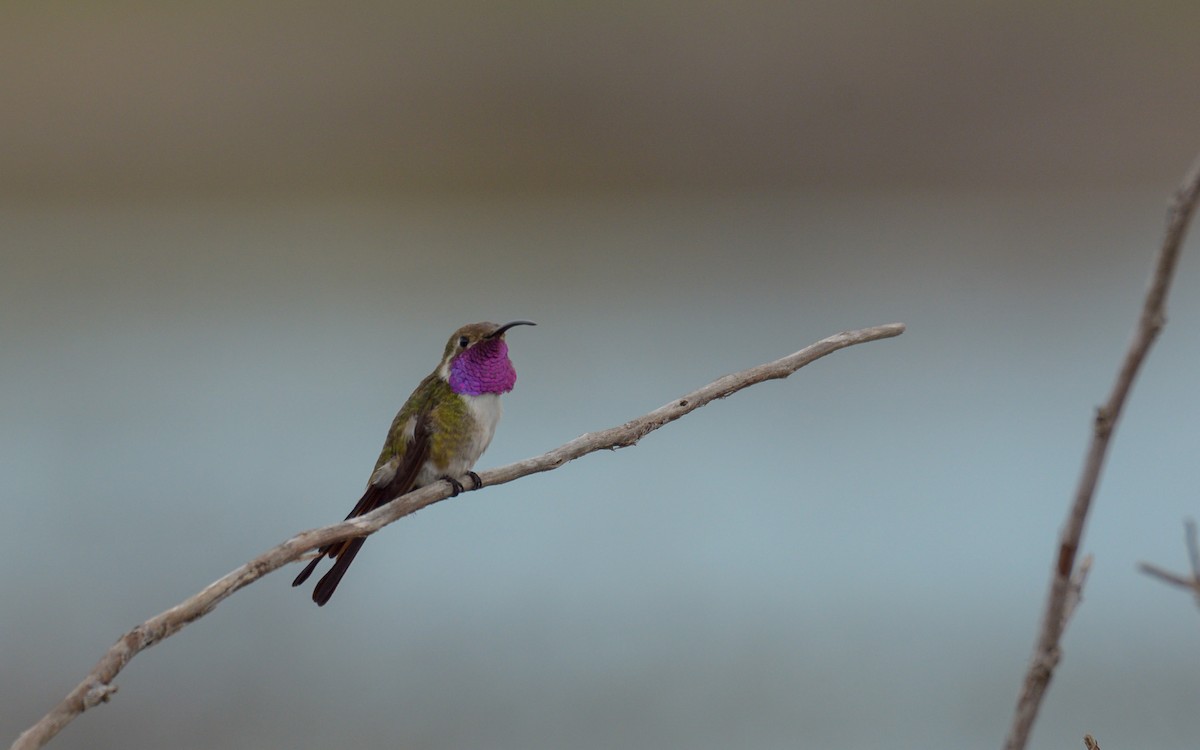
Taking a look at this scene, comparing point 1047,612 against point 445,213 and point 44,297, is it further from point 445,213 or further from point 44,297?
point 44,297

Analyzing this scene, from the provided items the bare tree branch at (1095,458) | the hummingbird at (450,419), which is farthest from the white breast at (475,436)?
the bare tree branch at (1095,458)

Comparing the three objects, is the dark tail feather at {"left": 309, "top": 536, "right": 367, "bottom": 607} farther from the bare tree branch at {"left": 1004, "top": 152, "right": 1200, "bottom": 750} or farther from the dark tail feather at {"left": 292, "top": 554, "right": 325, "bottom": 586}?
the bare tree branch at {"left": 1004, "top": 152, "right": 1200, "bottom": 750}

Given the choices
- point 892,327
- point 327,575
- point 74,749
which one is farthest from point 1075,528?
point 74,749

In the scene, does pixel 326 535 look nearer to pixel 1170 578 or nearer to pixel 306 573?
pixel 306 573

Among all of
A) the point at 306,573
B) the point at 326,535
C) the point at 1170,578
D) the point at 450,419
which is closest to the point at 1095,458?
the point at 1170,578

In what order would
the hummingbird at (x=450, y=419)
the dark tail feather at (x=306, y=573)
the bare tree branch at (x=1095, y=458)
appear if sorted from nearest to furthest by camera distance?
the bare tree branch at (x=1095, y=458) → the dark tail feather at (x=306, y=573) → the hummingbird at (x=450, y=419)

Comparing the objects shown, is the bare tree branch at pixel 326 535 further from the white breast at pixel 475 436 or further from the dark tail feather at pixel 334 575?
the white breast at pixel 475 436

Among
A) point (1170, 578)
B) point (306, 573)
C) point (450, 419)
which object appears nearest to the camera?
point (1170, 578)
